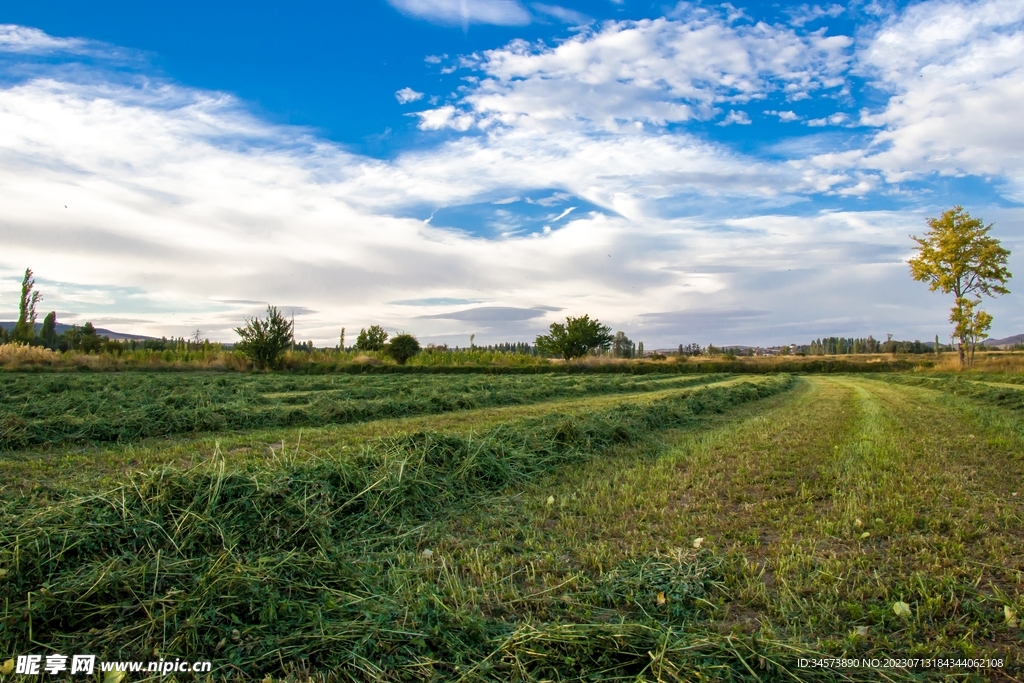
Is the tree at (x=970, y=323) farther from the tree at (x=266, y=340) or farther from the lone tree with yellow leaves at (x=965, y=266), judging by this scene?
the tree at (x=266, y=340)

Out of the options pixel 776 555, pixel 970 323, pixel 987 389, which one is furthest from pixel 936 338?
pixel 776 555

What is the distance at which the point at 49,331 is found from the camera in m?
40.0

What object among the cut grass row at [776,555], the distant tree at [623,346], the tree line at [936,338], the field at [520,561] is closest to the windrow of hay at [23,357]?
the tree line at [936,338]

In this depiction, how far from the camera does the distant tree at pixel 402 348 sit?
40.4m

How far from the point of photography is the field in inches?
112

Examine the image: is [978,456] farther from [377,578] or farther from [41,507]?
[41,507]

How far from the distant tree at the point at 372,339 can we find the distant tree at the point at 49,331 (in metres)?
19.7

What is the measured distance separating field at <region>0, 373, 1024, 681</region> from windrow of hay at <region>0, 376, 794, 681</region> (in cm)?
2

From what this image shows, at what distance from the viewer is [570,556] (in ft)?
13.4

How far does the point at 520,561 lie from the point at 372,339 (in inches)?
1636

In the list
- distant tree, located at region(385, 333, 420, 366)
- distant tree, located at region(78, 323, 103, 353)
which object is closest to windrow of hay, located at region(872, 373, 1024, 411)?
distant tree, located at region(385, 333, 420, 366)

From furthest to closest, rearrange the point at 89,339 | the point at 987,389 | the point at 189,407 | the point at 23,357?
the point at 89,339, the point at 23,357, the point at 987,389, the point at 189,407

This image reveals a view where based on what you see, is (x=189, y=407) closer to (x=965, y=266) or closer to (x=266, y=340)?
(x=266, y=340)

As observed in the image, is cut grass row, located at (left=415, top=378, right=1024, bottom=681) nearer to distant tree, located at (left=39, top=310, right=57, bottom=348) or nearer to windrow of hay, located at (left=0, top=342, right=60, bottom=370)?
windrow of hay, located at (left=0, top=342, right=60, bottom=370)
